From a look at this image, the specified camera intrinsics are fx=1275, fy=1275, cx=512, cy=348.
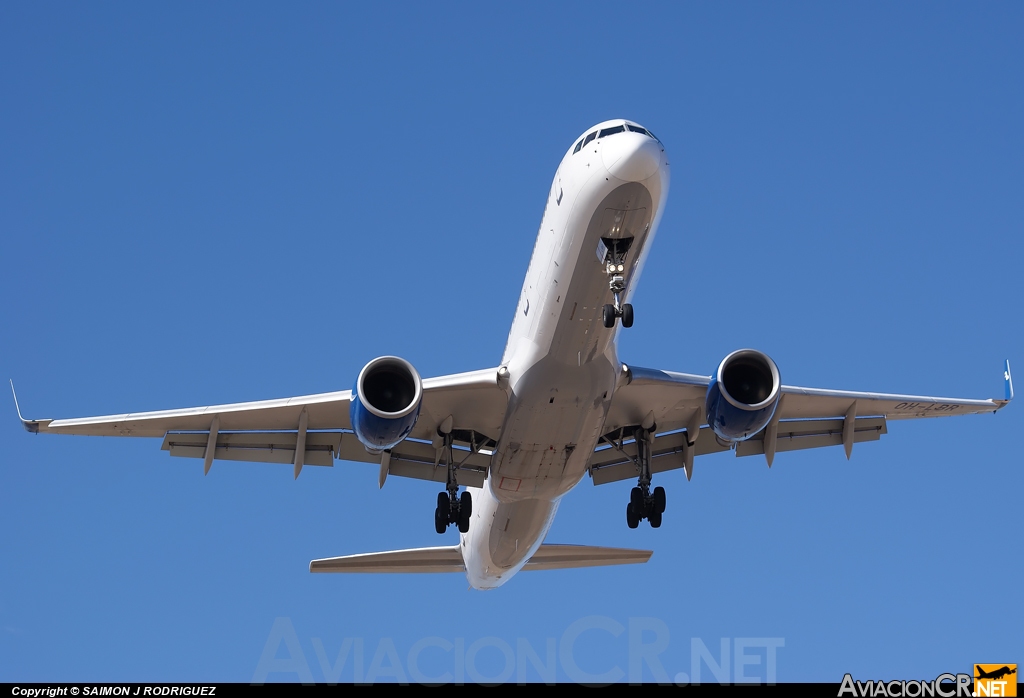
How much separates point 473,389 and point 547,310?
2454 millimetres

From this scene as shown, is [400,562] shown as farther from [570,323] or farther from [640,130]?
[640,130]

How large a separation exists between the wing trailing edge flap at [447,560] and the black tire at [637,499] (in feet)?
13.0

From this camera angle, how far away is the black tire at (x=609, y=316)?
1959cm

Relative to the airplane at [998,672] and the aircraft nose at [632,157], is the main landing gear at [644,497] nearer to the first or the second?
the airplane at [998,672]

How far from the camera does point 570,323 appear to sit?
20562 millimetres

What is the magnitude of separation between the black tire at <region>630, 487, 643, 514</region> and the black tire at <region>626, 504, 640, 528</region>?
0.28ft

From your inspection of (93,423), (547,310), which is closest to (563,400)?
(547,310)

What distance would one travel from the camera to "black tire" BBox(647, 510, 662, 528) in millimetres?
24438

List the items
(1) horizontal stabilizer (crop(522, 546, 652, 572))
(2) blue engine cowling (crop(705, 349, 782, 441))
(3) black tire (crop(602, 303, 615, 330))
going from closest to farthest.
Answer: (3) black tire (crop(602, 303, 615, 330))
(2) blue engine cowling (crop(705, 349, 782, 441))
(1) horizontal stabilizer (crop(522, 546, 652, 572))

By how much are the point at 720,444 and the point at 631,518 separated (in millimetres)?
2751

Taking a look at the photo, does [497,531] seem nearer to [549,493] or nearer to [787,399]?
[549,493]

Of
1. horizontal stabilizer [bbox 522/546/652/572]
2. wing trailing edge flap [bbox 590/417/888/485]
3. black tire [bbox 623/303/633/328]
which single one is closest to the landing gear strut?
black tire [bbox 623/303/633/328]

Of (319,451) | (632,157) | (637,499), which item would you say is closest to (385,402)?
(319,451)

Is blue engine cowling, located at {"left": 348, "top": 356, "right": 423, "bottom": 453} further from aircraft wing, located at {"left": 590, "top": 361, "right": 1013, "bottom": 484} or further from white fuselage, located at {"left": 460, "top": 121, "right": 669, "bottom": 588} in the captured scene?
aircraft wing, located at {"left": 590, "top": 361, "right": 1013, "bottom": 484}
